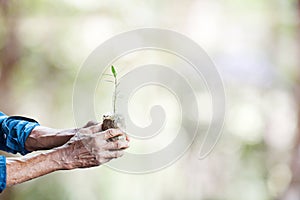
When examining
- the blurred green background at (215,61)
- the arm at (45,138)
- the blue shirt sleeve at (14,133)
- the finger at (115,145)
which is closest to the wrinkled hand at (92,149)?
the finger at (115,145)

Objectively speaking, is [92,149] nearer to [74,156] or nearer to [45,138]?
[74,156]

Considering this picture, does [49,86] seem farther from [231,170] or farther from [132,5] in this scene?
[231,170]

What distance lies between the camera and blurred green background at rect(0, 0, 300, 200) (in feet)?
12.1

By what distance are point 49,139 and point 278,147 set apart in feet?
8.07

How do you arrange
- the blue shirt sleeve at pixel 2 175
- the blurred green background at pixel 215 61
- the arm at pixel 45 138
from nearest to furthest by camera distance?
the blue shirt sleeve at pixel 2 175 → the arm at pixel 45 138 → the blurred green background at pixel 215 61

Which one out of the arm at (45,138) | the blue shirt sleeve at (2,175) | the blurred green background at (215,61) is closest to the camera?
the blue shirt sleeve at (2,175)

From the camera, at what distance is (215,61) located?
12.5 feet

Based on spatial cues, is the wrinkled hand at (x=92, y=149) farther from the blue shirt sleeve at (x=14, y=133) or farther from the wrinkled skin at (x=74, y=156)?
the blue shirt sleeve at (x=14, y=133)

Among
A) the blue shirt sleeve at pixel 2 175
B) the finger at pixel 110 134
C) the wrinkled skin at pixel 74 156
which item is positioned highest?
the finger at pixel 110 134

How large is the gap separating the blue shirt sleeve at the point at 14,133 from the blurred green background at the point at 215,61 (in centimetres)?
204

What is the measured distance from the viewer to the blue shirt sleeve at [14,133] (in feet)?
5.34

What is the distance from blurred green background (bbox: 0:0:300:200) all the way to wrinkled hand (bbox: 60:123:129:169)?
2.27 meters

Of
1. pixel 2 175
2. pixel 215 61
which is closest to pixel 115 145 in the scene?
pixel 2 175

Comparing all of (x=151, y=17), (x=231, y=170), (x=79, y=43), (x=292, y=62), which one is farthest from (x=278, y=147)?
(x=79, y=43)
